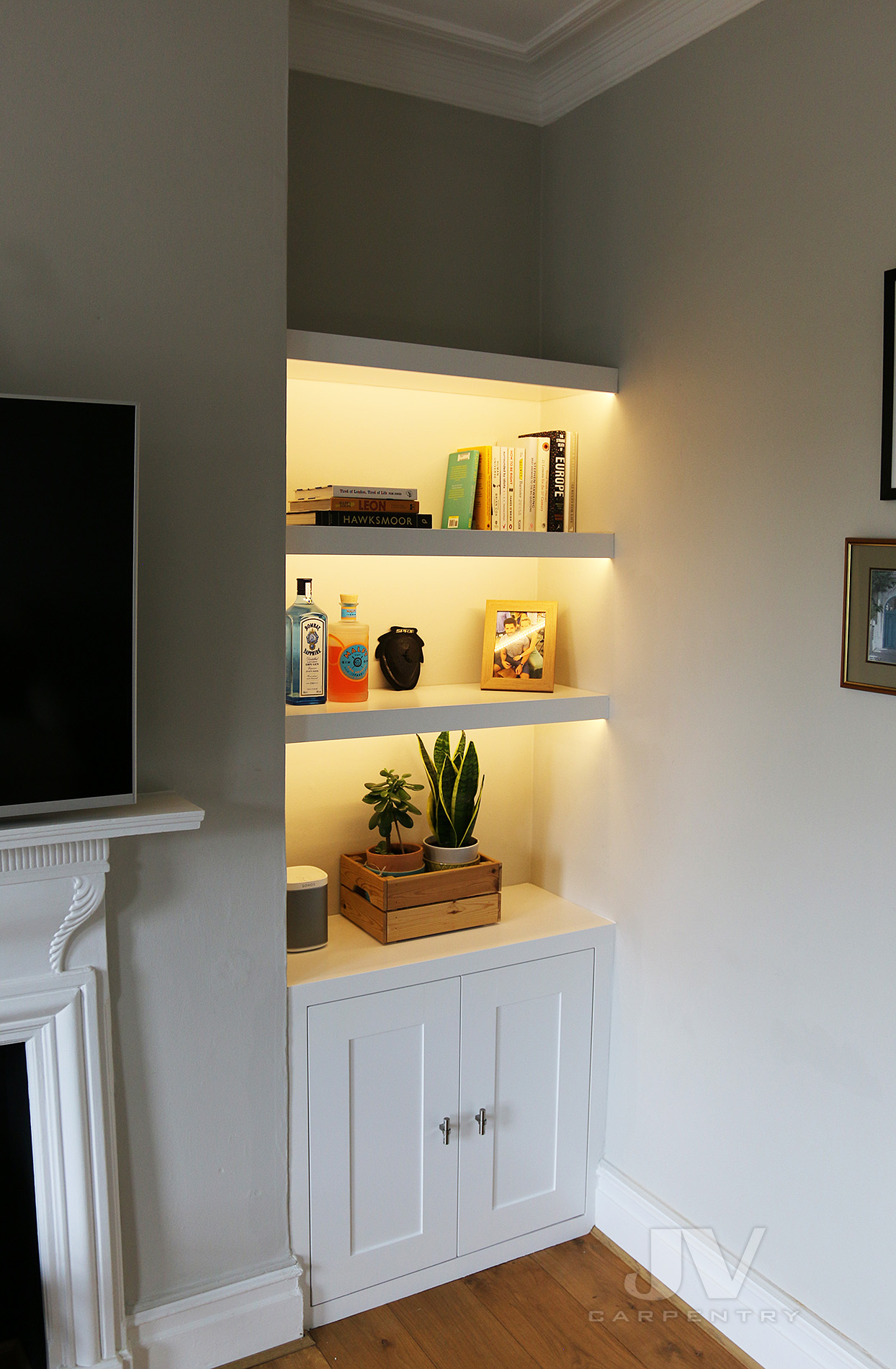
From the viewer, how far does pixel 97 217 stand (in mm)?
1703

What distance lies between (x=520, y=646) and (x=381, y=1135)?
3.71ft

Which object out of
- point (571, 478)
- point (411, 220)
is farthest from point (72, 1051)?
point (411, 220)

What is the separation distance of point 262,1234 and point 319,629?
1199mm

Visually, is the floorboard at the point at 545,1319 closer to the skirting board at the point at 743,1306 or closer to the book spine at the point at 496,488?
the skirting board at the point at 743,1306

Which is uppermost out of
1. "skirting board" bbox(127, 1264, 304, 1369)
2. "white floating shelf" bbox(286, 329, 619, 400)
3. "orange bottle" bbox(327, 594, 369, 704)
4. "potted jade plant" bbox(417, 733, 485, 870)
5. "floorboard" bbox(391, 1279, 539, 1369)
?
"white floating shelf" bbox(286, 329, 619, 400)

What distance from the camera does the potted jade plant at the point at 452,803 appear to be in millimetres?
2371

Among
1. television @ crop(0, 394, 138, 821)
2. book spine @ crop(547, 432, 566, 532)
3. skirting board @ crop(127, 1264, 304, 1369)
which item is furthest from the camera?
book spine @ crop(547, 432, 566, 532)

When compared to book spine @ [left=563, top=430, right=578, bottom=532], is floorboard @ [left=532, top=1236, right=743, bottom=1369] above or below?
below

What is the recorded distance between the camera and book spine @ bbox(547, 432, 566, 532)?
7.86 ft

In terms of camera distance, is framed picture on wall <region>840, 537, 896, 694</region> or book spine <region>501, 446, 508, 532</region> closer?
framed picture on wall <region>840, 537, 896, 694</region>

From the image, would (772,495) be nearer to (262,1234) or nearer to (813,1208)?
(813,1208)

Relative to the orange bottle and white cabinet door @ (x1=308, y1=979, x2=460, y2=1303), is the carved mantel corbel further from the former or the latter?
the orange bottle

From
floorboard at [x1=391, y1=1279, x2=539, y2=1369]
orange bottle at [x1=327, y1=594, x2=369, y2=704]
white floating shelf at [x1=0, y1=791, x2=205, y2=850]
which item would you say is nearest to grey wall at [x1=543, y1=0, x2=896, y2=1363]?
floorboard at [x1=391, y1=1279, x2=539, y2=1369]

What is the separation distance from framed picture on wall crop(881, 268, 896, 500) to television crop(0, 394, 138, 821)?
4.01 feet
